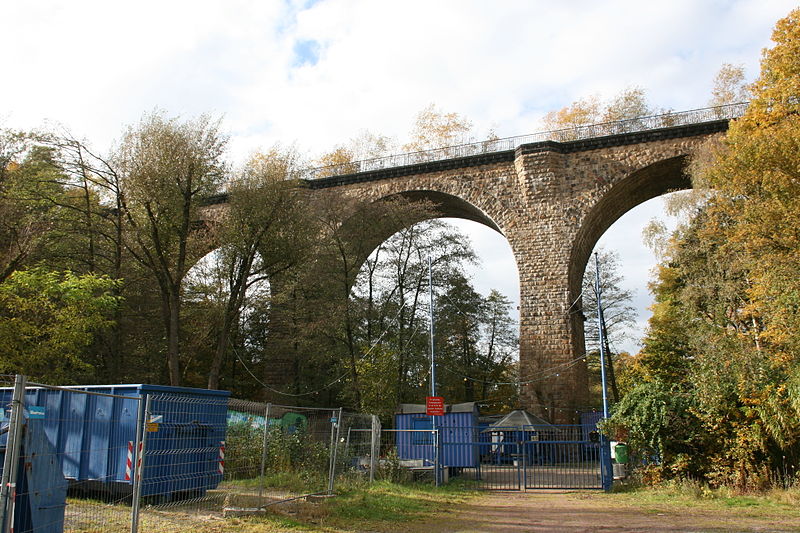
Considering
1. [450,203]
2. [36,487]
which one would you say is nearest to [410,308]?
[450,203]

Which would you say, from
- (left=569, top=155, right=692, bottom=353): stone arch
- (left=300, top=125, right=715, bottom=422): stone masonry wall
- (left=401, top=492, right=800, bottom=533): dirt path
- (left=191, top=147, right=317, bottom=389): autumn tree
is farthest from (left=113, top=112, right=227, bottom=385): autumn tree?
(left=569, top=155, right=692, bottom=353): stone arch

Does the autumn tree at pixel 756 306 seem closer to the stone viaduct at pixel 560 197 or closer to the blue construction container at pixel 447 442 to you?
the stone viaduct at pixel 560 197

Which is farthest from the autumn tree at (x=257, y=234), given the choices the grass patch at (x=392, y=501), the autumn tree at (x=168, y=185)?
the grass patch at (x=392, y=501)

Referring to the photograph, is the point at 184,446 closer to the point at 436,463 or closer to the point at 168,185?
the point at 436,463

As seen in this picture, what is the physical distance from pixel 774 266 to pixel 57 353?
16.7 m

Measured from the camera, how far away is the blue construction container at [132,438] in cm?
931

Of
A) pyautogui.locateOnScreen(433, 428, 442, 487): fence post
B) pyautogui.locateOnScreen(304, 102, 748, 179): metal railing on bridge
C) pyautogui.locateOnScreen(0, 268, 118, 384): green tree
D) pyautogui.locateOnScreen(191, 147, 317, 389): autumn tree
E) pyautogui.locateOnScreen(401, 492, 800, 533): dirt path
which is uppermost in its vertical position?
pyautogui.locateOnScreen(304, 102, 748, 179): metal railing on bridge

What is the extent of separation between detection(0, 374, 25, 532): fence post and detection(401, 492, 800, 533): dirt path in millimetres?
5154

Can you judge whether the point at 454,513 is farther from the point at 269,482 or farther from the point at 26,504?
the point at 26,504

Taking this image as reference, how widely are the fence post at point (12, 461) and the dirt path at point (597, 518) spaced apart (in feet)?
16.9

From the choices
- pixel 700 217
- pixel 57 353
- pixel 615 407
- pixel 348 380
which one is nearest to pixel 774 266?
pixel 615 407

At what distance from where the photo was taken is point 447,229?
1008 inches

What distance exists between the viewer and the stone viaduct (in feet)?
75.4

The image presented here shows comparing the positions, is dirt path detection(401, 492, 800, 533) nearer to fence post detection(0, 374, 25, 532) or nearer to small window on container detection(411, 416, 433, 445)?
small window on container detection(411, 416, 433, 445)
